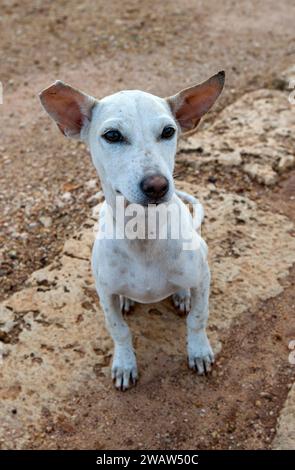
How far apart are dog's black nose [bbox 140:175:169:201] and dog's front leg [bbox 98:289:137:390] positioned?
1055 millimetres

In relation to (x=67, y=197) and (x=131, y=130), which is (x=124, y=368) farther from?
(x=67, y=197)

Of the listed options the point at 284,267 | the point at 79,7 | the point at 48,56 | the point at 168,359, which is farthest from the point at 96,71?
the point at 168,359

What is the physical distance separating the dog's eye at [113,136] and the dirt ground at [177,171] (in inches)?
69.3

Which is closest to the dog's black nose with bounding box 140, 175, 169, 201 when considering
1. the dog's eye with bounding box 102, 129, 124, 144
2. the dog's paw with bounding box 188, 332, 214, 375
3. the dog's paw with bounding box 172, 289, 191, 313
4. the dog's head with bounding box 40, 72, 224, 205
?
the dog's head with bounding box 40, 72, 224, 205

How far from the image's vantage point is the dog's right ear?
385cm

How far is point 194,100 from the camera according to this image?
408 cm

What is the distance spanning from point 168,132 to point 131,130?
0.26 m

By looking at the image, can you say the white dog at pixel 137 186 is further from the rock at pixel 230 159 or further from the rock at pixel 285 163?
the rock at pixel 285 163

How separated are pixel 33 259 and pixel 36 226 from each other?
17.9 inches

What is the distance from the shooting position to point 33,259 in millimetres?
5430

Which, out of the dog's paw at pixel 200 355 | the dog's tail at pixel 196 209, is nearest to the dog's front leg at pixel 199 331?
the dog's paw at pixel 200 355

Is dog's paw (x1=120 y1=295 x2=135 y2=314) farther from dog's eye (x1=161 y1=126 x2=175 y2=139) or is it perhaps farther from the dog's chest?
dog's eye (x1=161 y1=126 x2=175 y2=139)

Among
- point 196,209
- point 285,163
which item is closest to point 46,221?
point 196,209

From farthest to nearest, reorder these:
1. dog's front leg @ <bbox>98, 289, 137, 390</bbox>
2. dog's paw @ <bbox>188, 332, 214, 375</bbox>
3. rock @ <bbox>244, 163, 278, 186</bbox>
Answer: rock @ <bbox>244, 163, 278, 186</bbox>
dog's paw @ <bbox>188, 332, 214, 375</bbox>
dog's front leg @ <bbox>98, 289, 137, 390</bbox>
